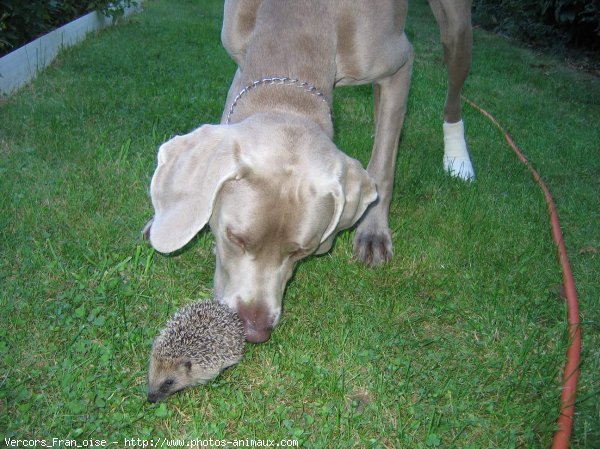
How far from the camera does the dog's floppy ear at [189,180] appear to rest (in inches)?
96.2

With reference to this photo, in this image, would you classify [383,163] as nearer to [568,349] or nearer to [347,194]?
[347,194]

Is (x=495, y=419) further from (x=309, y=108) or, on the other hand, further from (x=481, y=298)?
(x=309, y=108)

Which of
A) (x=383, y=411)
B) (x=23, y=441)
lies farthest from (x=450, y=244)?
(x=23, y=441)

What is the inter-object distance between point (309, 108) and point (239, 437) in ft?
5.29

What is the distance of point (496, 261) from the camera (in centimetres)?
351

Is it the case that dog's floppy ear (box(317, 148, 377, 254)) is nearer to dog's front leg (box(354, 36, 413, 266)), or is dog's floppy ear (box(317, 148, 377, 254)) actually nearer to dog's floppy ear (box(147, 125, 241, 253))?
dog's floppy ear (box(147, 125, 241, 253))

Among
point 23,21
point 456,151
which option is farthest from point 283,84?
point 23,21

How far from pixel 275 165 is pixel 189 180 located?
1.17 feet

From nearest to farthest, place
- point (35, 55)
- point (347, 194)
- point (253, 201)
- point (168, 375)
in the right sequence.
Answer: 1. point (168, 375)
2. point (253, 201)
3. point (347, 194)
4. point (35, 55)

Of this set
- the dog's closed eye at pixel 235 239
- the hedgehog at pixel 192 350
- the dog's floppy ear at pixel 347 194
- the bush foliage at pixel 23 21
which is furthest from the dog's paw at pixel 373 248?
the bush foliage at pixel 23 21

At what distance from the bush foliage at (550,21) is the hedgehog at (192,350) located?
901 cm

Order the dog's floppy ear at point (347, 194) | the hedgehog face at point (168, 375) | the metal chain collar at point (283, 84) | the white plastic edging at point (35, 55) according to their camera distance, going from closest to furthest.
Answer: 1. the hedgehog face at point (168, 375)
2. the dog's floppy ear at point (347, 194)
3. the metal chain collar at point (283, 84)
4. the white plastic edging at point (35, 55)

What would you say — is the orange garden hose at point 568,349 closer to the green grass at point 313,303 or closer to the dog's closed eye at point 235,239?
the green grass at point 313,303

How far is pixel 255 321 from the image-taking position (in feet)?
8.27
